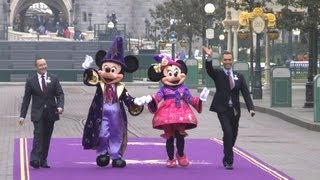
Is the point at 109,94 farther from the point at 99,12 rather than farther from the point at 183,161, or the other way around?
the point at 99,12

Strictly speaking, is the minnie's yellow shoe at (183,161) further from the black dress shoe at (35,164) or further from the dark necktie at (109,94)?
the black dress shoe at (35,164)

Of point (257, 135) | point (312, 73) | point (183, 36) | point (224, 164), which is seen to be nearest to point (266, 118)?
point (312, 73)

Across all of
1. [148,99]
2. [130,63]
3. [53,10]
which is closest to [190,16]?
[130,63]

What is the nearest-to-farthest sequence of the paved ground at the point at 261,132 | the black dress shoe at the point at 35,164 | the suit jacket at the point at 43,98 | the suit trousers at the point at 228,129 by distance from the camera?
1. the black dress shoe at the point at 35,164
2. the suit trousers at the point at 228,129
3. the suit jacket at the point at 43,98
4. the paved ground at the point at 261,132

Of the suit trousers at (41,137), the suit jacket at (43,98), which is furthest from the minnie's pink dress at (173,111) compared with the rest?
the suit trousers at (41,137)

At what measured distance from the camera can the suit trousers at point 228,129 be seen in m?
14.3

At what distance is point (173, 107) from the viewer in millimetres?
14430

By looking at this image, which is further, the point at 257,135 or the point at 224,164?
the point at 257,135

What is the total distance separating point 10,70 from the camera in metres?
52.9

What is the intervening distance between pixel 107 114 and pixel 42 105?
99 cm

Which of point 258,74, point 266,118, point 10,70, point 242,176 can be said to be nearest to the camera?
point 242,176

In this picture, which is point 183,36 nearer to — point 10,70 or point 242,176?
point 10,70

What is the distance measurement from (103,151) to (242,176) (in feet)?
7.20

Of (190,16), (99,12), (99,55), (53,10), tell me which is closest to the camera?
(99,55)
